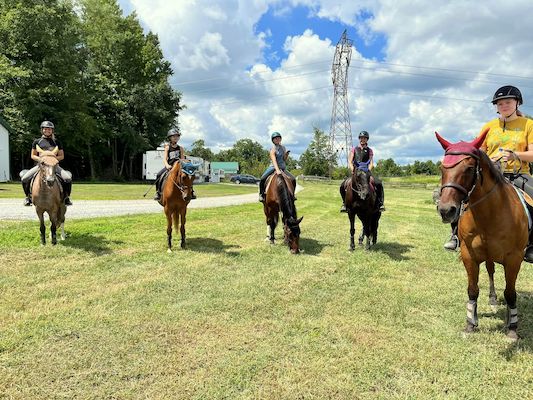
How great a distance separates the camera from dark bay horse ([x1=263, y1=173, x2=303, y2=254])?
9.44 m

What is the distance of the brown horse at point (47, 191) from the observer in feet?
29.1

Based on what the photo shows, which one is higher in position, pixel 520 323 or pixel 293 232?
pixel 293 232

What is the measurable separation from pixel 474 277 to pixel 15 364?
5.44 m

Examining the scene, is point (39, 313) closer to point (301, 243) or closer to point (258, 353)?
point (258, 353)

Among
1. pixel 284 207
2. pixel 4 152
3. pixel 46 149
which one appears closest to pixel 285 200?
pixel 284 207

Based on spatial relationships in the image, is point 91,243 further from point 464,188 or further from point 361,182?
point 464,188

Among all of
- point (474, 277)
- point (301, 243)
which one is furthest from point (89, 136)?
point (474, 277)

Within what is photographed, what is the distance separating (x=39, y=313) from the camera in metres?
5.47

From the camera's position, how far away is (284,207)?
9727mm

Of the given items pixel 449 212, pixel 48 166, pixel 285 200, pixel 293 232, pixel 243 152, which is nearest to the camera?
pixel 449 212

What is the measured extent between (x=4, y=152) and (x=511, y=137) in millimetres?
45626

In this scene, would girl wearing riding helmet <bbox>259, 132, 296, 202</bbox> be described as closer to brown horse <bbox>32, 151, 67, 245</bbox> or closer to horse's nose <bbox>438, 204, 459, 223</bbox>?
brown horse <bbox>32, 151, 67, 245</bbox>

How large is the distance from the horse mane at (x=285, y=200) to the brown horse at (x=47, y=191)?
519cm

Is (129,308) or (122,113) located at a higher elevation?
(122,113)
